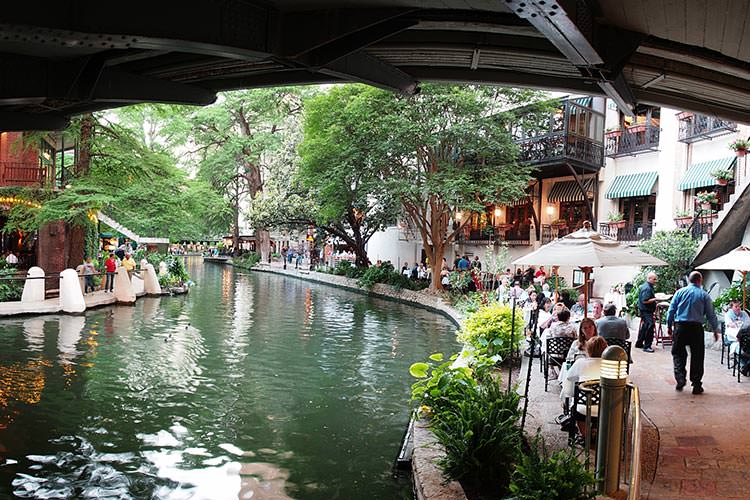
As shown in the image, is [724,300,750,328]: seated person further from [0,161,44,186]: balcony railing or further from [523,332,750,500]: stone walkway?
[0,161,44,186]: balcony railing

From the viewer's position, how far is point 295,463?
7.88 metres

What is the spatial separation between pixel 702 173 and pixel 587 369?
65.1 ft

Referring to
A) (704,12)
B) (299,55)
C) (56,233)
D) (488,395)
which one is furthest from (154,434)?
(56,233)

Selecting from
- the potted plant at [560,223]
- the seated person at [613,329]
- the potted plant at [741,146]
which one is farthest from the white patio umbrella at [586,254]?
the potted plant at [560,223]

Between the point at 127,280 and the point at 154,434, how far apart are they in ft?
51.5

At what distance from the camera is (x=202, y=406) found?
10.2 metres

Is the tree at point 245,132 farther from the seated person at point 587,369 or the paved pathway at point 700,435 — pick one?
the seated person at point 587,369

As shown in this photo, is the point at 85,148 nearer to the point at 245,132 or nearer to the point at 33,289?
the point at 33,289

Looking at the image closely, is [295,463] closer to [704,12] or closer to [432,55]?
[432,55]

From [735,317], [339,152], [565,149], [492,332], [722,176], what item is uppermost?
[565,149]

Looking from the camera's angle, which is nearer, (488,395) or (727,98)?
(488,395)

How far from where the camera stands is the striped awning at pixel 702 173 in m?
22.3

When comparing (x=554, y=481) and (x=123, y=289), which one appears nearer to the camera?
(x=554, y=481)

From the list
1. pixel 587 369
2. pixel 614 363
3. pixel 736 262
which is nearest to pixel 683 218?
pixel 736 262
